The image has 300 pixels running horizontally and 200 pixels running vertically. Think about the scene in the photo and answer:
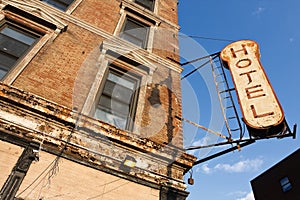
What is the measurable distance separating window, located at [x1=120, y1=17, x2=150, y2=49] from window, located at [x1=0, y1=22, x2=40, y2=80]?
3.32m

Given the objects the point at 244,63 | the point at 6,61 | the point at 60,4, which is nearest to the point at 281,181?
the point at 244,63

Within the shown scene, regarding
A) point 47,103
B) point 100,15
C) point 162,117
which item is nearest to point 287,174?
point 162,117

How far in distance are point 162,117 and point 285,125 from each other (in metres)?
3.05

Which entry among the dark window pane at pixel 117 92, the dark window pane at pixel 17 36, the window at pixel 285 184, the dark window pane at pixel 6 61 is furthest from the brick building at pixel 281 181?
the dark window pane at pixel 6 61

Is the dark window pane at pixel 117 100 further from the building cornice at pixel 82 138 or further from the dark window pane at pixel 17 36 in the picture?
the dark window pane at pixel 17 36

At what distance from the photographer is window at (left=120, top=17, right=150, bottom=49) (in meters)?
8.53

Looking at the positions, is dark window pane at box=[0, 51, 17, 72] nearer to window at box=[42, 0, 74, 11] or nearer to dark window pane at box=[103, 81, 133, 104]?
dark window pane at box=[103, 81, 133, 104]

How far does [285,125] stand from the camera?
204 inches

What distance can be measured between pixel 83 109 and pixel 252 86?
15.6ft

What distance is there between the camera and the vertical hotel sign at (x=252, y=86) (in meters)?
5.31

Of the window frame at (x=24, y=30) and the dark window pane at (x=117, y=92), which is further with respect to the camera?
the dark window pane at (x=117, y=92)

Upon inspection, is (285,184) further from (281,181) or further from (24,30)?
(24,30)

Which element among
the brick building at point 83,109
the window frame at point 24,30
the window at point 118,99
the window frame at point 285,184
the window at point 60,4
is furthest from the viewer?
the window frame at point 285,184

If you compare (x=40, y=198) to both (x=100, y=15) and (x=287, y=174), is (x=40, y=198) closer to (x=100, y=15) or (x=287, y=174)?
(x=100, y=15)
